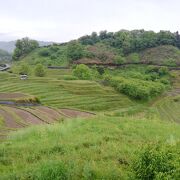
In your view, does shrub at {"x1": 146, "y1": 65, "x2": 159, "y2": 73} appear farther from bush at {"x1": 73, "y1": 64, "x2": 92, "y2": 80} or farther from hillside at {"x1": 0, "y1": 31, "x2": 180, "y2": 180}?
bush at {"x1": 73, "y1": 64, "x2": 92, "y2": 80}

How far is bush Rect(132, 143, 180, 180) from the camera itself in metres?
9.29

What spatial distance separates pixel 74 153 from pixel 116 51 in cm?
13843

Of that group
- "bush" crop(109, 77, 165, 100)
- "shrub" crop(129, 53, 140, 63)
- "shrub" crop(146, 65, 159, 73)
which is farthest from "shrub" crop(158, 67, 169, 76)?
"bush" crop(109, 77, 165, 100)

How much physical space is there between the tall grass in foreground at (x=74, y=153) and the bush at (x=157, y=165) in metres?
0.54

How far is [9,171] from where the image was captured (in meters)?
11.8

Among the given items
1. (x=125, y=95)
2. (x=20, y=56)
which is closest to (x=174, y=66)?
(x=125, y=95)

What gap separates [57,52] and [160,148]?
467 feet

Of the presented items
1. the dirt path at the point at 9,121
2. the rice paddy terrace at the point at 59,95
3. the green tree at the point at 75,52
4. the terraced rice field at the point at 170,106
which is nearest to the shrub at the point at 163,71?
the terraced rice field at the point at 170,106

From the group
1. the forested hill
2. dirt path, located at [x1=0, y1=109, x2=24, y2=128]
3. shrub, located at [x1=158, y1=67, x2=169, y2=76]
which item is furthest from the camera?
the forested hill

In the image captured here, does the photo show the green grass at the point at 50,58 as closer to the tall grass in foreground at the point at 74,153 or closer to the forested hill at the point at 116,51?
the forested hill at the point at 116,51

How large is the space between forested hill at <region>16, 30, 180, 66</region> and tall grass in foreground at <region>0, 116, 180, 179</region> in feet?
360

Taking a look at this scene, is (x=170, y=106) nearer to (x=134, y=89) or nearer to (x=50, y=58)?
(x=134, y=89)

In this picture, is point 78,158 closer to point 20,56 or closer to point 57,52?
point 57,52

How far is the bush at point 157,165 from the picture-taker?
929cm
